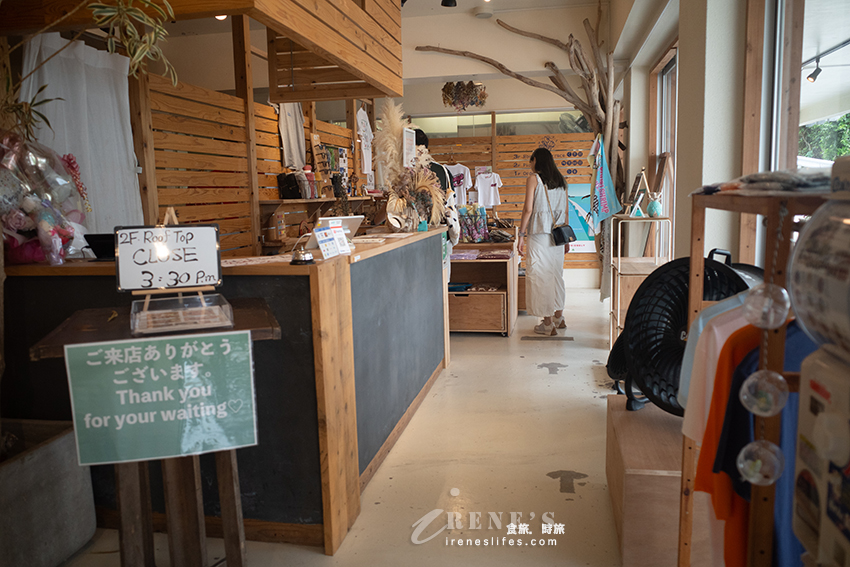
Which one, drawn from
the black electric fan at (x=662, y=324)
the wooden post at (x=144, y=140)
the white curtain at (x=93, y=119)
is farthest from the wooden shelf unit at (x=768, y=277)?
the wooden post at (x=144, y=140)

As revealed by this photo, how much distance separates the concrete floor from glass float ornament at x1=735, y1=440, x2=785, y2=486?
1315 mm

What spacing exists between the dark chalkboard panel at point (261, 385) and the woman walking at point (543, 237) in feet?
11.2

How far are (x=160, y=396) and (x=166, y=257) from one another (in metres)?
0.49

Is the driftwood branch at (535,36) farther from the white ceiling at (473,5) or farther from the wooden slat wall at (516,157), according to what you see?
the wooden slat wall at (516,157)

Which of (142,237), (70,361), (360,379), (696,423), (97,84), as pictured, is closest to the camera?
(696,423)

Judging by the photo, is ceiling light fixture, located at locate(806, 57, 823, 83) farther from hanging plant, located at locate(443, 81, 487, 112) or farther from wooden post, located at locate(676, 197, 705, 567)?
hanging plant, located at locate(443, 81, 487, 112)

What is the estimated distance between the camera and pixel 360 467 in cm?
275

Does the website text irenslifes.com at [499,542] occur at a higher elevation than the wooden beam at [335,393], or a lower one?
lower

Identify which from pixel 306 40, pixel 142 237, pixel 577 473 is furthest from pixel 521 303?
pixel 142 237

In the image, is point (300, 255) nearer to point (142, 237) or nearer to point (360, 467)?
point (142, 237)

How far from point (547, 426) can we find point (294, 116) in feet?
16.4

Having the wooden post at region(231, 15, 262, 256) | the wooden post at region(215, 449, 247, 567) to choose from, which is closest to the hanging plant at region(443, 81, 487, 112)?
the wooden post at region(231, 15, 262, 256)

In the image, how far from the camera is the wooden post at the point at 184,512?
188cm

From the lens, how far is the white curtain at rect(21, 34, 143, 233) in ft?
11.9
